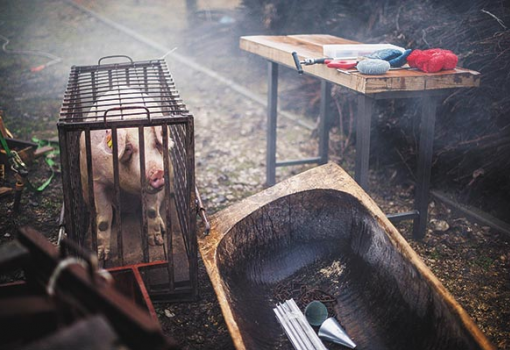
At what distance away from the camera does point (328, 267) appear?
3422mm

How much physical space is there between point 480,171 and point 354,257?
2024mm

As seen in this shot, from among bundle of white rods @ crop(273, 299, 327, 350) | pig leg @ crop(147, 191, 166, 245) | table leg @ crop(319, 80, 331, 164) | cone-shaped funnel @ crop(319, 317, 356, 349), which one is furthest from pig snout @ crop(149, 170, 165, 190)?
table leg @ crop(319, 80, 331, 164)

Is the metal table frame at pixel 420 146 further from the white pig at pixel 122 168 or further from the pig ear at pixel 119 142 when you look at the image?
the pig ear at pixel 119 142

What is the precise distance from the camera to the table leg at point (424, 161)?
385cm

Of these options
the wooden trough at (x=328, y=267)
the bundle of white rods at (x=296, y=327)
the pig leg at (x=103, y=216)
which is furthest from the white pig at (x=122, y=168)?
the bundle of white rods at (x=296, y=327)

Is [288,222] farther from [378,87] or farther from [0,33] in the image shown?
[0,33]

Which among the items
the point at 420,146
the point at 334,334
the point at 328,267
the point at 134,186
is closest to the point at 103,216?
the point at 134,186

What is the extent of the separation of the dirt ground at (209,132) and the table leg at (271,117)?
0.82ft

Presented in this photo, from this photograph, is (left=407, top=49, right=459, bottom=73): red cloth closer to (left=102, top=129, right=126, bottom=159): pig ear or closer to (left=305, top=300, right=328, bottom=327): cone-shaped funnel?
(left=305, top=300, right=328, bottom=327): cone-shaped funnel

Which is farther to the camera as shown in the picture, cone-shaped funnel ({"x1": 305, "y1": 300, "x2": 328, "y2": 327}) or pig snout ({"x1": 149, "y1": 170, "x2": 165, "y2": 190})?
pig snout ({"x1": 149, "y1": 170, "x2": 165, "y2": 190})

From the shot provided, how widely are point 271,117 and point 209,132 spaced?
2.01 m

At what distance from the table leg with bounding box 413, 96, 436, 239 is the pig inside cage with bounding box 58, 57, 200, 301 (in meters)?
1.94

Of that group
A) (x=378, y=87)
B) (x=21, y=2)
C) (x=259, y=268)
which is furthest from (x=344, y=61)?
(x=21, y=2)

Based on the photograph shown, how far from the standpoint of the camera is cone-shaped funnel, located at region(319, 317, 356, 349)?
2.78 meters
